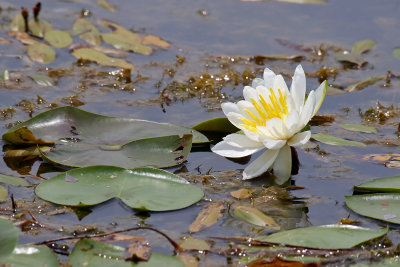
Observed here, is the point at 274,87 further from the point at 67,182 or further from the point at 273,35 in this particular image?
the point at 273,35

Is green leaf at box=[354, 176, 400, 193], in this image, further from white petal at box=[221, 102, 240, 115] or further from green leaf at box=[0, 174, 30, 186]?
green leaf at box=[0, 174, 30, 186]

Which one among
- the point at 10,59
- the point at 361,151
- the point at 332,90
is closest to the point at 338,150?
the point at 361,151

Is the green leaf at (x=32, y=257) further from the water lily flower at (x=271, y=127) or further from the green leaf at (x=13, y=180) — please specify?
the water lily flower at (x=271, y=127)

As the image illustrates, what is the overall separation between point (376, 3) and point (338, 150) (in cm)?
265

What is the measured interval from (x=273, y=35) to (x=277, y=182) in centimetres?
242

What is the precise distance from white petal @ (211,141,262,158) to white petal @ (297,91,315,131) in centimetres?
24

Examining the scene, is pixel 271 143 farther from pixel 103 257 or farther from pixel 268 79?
pixel 103 257

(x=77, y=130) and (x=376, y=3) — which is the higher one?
Result: (x=376, y=3)

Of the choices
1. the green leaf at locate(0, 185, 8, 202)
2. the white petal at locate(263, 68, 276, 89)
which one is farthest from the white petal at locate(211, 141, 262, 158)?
the green leaf at locate(0, 185, 8, 202)

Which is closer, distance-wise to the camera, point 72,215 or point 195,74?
point 72,215

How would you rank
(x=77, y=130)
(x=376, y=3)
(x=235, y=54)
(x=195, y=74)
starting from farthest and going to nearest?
(x=376, y=3)
(x=235, y=54)
(x=195, y=74)
(x=77, y=130)

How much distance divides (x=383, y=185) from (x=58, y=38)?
118 inches

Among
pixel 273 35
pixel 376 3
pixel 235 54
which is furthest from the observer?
pixel 376 3

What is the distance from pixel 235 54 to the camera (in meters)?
4.94
